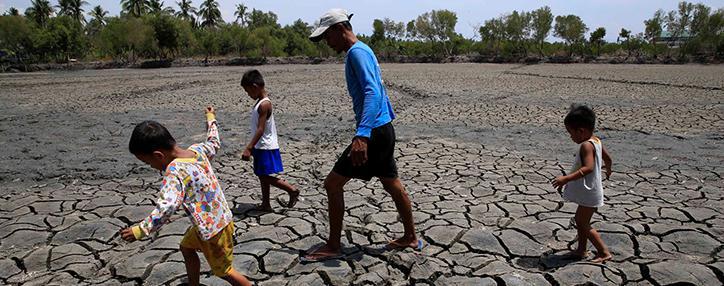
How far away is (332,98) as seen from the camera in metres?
13.7

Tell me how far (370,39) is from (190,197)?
56055 millimetres

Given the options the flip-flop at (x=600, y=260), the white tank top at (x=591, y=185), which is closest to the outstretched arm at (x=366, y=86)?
the white tank top at (x=591, y=185)

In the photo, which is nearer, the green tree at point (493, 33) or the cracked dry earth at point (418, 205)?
the cracked dry earth at point (418, 205)

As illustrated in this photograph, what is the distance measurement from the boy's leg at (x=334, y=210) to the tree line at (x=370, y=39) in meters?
42.4

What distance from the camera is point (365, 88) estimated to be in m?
2.72

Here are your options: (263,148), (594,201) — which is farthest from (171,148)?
(594,201)

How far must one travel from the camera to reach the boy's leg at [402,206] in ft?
9.74

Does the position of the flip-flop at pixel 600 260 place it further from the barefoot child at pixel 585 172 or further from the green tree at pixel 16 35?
the green tree at pixel 16 35

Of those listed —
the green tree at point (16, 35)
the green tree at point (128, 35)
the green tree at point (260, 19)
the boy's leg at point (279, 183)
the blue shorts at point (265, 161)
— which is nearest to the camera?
the blue shorts at point (265, 161)

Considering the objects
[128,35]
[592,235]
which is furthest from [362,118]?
[128,35]

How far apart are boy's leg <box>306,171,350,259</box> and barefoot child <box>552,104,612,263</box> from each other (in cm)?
132

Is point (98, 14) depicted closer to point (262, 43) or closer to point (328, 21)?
point (262, 43)

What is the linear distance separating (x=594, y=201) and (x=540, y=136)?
5163 mm

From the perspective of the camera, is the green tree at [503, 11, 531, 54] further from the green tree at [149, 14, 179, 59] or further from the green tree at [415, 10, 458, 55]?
the green tree at [149, 14, 179, 59]
